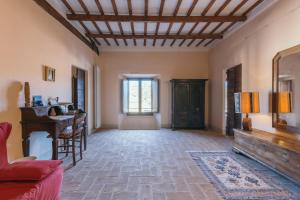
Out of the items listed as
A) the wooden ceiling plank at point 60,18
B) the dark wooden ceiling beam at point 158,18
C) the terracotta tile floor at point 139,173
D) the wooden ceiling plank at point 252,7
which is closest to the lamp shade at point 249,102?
the terracotta tile floor at point 139,173

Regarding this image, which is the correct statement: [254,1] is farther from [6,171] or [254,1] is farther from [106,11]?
[6,171]

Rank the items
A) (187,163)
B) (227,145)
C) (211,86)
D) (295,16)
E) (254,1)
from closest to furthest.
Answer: (295,16) → (187,163) → (254,1) → (227,145) → (211,86)

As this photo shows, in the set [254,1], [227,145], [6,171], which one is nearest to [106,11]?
[254,1]

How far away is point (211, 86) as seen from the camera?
8.40 metres

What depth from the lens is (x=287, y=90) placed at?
382cm

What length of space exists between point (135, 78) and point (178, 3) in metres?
5.24

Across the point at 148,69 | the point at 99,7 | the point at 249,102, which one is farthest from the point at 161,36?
the point at 249,102

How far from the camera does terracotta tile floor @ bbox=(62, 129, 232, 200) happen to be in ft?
9.20

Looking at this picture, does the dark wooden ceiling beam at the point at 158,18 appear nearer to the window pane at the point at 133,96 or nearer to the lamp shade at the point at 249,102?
the lamp shade at the point at 249,102

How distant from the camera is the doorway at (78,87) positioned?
6.13 meters

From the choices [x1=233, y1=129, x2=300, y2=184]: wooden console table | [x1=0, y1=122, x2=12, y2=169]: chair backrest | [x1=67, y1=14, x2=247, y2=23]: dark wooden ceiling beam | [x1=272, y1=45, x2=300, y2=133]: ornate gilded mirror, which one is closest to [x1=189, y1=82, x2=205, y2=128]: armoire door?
[x1=67, y1=14, x2=247, y2=23]: dark wooden ceiling beam

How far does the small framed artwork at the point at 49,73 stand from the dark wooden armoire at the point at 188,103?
15.4ft

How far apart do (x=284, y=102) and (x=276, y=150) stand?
3.65ft

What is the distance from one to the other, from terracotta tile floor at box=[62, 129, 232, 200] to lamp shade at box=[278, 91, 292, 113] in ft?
5.86
